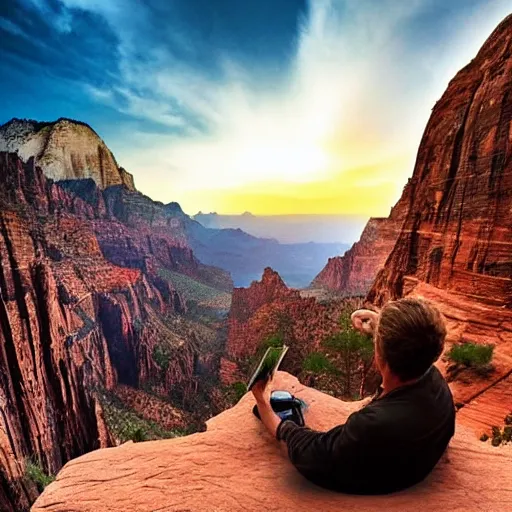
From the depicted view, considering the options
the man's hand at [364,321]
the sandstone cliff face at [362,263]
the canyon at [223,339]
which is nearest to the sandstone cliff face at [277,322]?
the canyon at [223,339]

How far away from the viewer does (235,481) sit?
316cm

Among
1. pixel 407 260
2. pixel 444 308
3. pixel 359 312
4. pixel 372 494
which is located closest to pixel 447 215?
pixel 407 260

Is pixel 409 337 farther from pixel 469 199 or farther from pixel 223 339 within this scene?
pixel 223 339

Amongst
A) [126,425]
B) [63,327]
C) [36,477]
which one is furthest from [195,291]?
[36,477]

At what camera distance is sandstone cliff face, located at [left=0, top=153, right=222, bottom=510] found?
88.8 feet

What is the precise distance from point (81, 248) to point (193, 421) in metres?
47.7

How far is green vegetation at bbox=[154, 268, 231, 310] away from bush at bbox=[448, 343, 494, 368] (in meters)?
107

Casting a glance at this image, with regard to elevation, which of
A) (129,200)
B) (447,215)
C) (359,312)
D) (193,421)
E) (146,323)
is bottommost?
(193,421)

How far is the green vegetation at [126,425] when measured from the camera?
33750mm

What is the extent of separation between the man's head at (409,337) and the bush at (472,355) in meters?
10.1

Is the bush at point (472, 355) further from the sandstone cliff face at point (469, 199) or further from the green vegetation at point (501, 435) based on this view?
the sandstone cliff face at point (469, 199)

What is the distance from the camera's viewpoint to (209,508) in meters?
2.80

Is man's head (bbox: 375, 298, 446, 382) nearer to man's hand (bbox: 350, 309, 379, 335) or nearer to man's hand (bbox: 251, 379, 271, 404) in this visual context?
man's hand (bbox: 350, 309, 379, 335)

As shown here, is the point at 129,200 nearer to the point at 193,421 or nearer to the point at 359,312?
the point at 193,421
